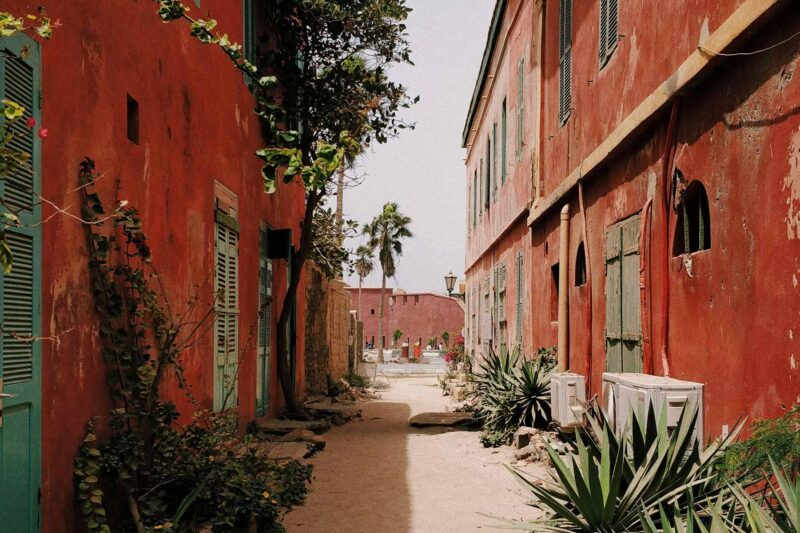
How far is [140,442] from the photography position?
4.73 metres

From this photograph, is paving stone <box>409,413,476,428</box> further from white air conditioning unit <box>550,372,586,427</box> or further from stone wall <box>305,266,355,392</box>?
stone wall <box>305,266,355,392</box>

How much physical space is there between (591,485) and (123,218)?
3.30 m

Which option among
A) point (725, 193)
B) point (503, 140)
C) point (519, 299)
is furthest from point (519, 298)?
point (725, 193)

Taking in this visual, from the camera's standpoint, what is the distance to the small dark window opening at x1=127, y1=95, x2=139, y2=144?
5.44 metres

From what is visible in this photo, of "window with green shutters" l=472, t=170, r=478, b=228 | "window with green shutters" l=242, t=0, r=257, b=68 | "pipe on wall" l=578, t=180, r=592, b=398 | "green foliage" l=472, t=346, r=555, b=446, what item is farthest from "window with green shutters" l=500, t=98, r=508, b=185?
"pipe on wall" l=578, t=180, r=592, b=398

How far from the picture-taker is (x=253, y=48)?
33.0 ft

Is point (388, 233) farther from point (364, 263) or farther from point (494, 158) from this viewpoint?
point (494, 158)

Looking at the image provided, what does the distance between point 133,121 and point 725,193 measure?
3.99 m

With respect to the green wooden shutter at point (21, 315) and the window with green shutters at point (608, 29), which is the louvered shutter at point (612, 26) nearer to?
the window with green shutters at point (608, 29)

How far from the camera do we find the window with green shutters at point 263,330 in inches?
407

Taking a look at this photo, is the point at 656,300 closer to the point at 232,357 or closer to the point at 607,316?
the point at 607,316

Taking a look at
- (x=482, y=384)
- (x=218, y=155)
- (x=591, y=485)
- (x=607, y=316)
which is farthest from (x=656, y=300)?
(x=482, y=384)

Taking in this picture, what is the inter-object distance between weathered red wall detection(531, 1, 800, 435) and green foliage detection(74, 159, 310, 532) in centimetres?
320

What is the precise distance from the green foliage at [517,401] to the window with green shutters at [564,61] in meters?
3.27
